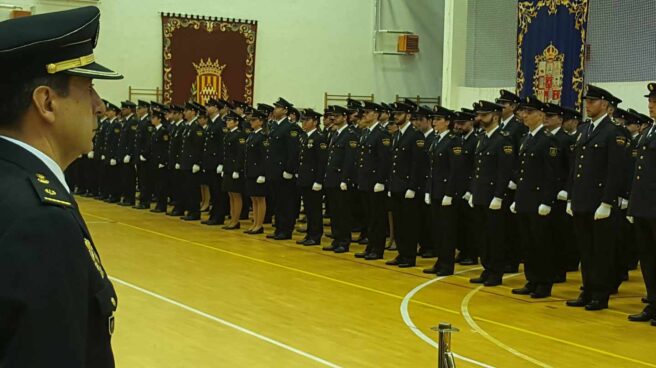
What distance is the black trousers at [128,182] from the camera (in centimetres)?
1588

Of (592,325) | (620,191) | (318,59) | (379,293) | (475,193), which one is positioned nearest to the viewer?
(592,325)

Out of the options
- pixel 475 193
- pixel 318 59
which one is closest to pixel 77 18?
pixel 475 193

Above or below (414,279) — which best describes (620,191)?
above

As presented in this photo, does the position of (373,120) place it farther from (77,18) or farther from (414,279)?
(77,18)

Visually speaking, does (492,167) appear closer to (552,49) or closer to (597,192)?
(597,192)

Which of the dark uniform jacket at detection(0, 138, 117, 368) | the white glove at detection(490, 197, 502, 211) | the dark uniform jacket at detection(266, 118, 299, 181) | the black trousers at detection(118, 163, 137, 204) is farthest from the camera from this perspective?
the black trousers at detection(118, 163, 137, 204)

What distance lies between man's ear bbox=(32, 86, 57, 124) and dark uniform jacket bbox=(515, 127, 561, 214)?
7.04m

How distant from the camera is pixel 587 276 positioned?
769cm

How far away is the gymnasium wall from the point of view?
18.9 metres

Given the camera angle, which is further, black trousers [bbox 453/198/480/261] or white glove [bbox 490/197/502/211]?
black trousers [bbox 453/198/480/261]

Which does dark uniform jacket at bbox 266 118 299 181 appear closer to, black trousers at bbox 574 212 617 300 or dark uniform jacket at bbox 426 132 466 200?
dark uniform jacket at bbox 426 132 466 200

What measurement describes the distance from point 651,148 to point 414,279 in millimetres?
2778

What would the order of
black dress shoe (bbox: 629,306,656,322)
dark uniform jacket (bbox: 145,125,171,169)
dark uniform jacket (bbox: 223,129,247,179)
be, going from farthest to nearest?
dark uniform jacket (bbox: 145,125,171,169)
dark uniform jacket (bbox: 223,129,247,179)
black dress shoe (bbox: 629,306,656,322)

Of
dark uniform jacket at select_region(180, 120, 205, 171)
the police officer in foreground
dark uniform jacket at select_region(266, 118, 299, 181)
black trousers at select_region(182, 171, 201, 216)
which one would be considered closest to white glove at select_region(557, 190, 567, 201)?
dark uniform jacket at select_region(266, 118, 299, 181)
